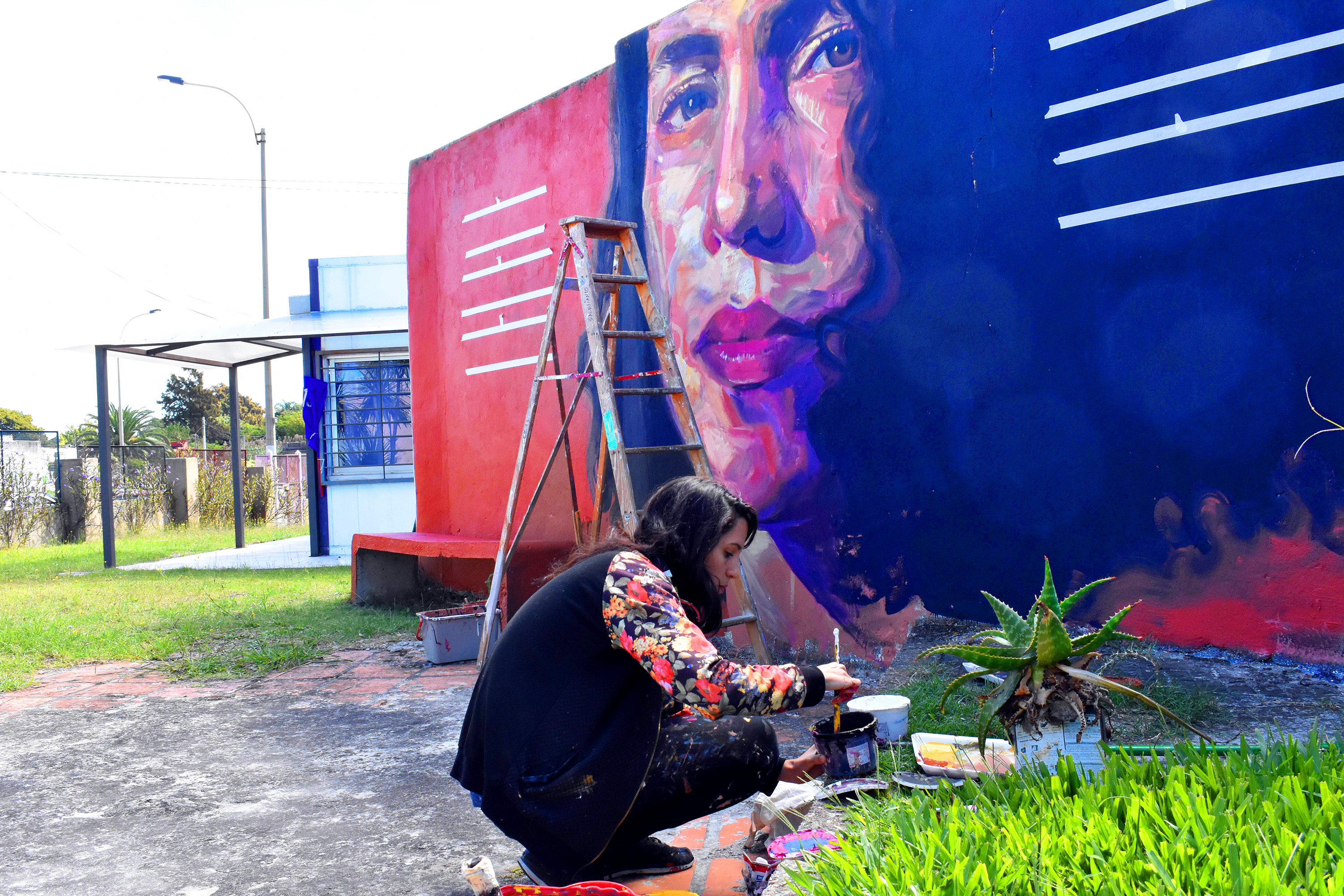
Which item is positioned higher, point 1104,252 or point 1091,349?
point 1104,252

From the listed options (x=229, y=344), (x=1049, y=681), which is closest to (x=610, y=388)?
(x=1049, y=681)

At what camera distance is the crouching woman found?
2.18 m

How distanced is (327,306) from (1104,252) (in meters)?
9.42

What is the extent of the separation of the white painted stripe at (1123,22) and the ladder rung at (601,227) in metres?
2.18

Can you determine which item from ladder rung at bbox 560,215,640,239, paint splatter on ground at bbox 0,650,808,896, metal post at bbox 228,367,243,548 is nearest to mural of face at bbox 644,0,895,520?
ladder rung at bbox 560,215,640,239

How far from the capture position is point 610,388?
14.8 feet

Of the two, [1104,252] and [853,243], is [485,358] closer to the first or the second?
[853,243]

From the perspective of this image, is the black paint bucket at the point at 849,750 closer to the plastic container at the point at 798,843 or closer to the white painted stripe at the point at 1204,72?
the plastic container at the point at 798,843

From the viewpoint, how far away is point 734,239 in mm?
4859

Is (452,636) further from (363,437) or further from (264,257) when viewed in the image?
(264,257)

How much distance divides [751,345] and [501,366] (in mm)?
2270

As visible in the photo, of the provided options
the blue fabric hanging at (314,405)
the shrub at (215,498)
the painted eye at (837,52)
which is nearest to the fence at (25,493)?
the shrub at (215,498)

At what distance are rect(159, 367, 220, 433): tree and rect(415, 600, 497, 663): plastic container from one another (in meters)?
38.4

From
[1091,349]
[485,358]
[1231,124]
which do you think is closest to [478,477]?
[485,358]
